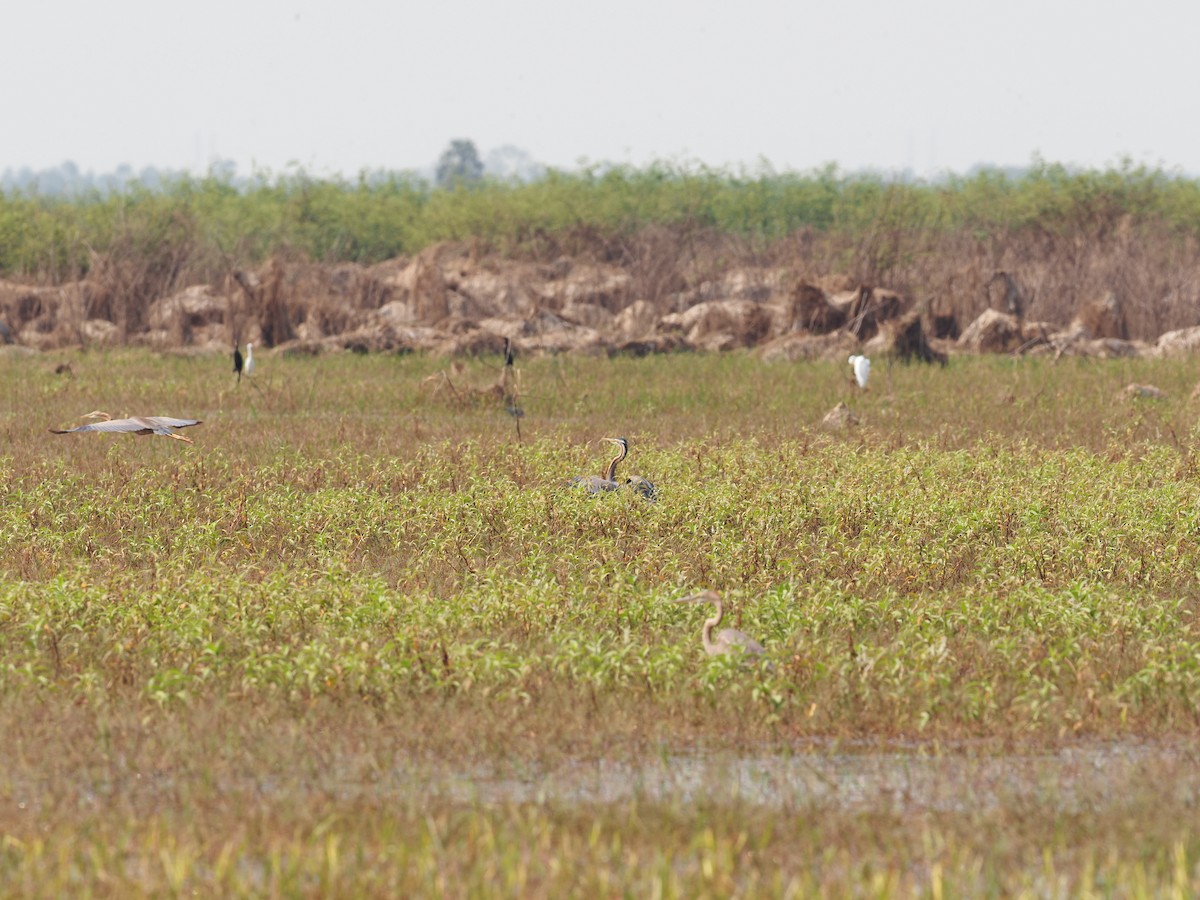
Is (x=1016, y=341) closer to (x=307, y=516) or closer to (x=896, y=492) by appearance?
(x=896, y=492)

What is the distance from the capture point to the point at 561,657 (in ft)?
19.3

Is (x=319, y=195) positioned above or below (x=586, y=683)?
above

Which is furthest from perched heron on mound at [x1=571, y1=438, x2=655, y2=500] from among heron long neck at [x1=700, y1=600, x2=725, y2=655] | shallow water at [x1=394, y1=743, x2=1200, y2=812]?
shallow water at [x1=394, y1=743, x2=1200, y2=812]

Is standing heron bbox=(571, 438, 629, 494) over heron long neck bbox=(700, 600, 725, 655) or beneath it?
over

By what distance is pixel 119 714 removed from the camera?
213 inches

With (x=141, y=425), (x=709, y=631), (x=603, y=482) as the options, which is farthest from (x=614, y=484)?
(x=709, y=631)

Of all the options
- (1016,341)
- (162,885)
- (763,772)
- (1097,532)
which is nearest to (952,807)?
(763,772)

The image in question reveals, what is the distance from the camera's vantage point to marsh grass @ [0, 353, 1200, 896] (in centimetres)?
428

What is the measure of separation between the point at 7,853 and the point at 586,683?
2093mm

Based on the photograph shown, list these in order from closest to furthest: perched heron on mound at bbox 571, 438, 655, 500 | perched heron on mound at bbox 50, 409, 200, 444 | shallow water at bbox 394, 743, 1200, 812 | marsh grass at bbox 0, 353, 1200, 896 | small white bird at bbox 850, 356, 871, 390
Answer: marsh grass at bbox 0, 353, 1200, 896 < shallow water at bbox 394, 743, 1200, 812 < perched heron on mound at bbox 50, 409, 200, 444 < perched heron on mound at bbox 571, 438, 655, 500 < small white bird at bbox 850, 356, 871, 390

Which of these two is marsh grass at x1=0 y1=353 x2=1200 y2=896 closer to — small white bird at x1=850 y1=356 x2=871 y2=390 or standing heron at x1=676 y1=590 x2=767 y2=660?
standing heron at x1=676 y1=590 x2=767 y2=660

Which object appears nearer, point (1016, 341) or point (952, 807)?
point (952, 807)

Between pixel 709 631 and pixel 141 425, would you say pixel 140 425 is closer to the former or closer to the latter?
pixel 141 425

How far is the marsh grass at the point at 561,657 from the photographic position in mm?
4277
